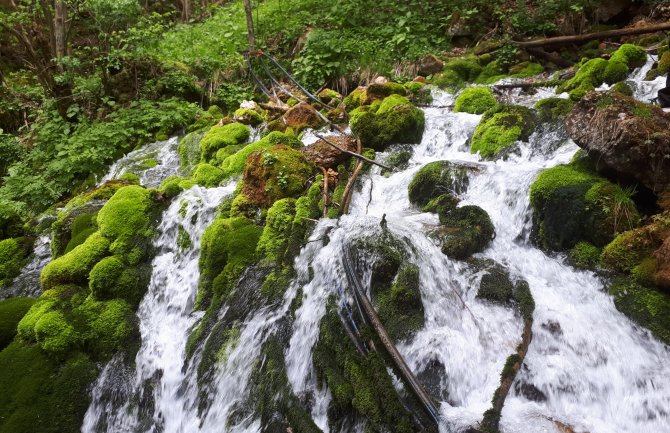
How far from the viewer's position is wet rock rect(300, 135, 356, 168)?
273 inches

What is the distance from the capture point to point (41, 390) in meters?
4.58

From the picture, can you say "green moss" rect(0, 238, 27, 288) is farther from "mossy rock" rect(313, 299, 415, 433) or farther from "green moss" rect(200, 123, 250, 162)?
"mossy rock" rect(313, 299, 415, 433)

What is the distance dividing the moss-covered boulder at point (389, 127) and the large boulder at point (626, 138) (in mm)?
3274

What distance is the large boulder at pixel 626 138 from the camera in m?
4.42

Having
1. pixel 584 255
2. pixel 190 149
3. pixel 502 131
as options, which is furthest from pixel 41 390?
pixel 502 131

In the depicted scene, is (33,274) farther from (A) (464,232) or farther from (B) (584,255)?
(B) (584,255)

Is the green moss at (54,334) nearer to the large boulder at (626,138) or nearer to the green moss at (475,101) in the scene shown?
the large boulder at (626,138)

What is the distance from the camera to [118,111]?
1222cm

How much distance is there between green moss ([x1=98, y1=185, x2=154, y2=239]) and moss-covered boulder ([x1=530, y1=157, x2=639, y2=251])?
560 centimetres

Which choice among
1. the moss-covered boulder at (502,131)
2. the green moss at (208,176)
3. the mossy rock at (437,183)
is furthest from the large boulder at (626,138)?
the green moss at (208,176)

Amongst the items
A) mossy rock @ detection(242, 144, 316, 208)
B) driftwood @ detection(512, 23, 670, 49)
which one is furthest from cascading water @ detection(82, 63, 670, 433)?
driftwood @ detection(512, 23, 670, 49)

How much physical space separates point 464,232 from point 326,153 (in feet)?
9.43

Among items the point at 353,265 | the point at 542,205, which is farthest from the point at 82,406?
the point at 542,205

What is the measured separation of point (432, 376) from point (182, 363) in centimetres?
291
